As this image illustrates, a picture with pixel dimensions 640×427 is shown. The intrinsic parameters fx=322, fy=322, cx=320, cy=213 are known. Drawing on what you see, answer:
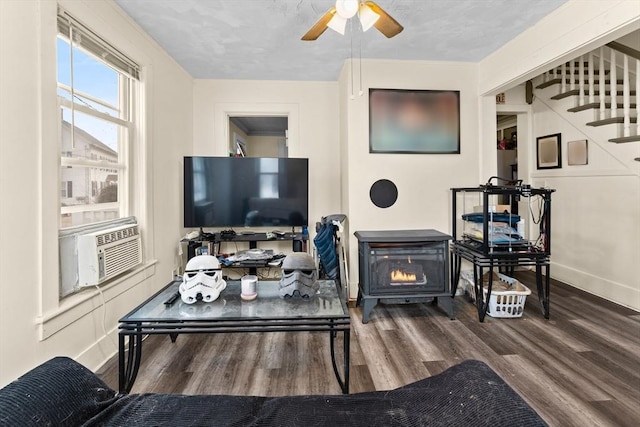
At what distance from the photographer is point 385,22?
196 cm

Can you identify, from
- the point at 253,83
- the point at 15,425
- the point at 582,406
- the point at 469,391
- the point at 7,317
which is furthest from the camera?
the point at 253,83

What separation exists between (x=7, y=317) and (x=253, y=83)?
10.6 ft

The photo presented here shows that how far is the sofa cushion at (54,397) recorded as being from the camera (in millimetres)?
775

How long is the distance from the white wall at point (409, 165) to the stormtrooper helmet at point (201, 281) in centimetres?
176

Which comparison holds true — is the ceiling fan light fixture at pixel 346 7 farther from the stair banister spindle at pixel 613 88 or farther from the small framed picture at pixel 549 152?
the small framed picture at pixel 549 152

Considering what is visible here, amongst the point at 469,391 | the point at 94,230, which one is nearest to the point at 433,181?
the point at 469,391

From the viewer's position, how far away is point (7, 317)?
1.55m

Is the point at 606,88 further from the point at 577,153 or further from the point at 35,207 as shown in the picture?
the point at 35,207

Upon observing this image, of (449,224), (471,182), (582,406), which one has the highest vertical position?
(471,182)

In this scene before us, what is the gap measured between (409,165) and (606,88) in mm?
2278

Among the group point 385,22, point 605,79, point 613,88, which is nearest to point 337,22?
point 385,22

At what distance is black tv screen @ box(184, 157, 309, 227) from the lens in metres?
3.46

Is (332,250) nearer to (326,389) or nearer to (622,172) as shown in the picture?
(326,389)

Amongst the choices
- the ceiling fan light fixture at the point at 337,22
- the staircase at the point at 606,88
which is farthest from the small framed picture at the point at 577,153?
the ceiling fan light fixture at the point at 337,22
